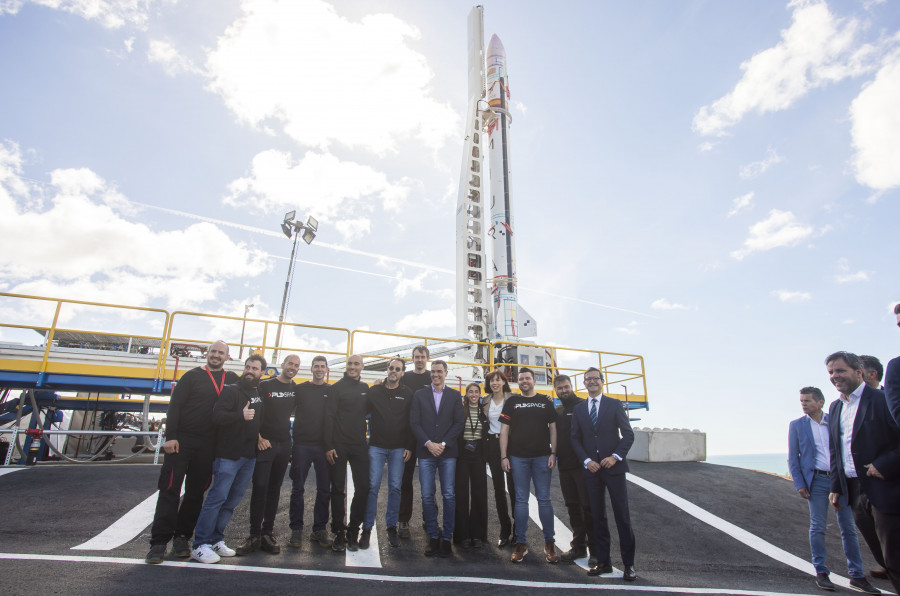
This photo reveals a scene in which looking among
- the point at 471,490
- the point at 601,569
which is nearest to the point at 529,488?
the point at 471,490

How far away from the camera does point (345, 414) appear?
5.44m

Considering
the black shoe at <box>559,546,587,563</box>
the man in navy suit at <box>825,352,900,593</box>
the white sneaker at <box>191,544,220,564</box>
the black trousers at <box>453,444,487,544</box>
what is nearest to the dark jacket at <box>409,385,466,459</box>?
the black trousers at <box>453,444,487,544</box>

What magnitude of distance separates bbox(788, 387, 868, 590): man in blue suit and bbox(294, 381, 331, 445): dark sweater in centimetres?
517

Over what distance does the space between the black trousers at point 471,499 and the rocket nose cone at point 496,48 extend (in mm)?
18045

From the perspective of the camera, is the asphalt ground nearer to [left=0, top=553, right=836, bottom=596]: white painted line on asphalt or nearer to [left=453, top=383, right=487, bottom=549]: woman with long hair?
[left=0, top=553, right=836, bottom=596]: white painted line on asphalt

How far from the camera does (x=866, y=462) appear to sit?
11.6ft

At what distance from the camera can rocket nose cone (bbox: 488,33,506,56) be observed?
19.5 m

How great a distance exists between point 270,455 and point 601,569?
362 centimetres

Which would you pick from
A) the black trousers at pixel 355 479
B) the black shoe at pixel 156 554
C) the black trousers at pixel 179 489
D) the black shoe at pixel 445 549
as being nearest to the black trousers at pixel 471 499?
the black shoe at pixel 445 549

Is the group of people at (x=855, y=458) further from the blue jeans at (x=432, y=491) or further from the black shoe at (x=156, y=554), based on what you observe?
the black shoe at (x=156, y=554)

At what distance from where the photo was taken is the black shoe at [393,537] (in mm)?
5334

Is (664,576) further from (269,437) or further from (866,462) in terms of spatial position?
(269,437)

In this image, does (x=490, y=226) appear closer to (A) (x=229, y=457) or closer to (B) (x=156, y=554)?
(A) (x=229, y=457)

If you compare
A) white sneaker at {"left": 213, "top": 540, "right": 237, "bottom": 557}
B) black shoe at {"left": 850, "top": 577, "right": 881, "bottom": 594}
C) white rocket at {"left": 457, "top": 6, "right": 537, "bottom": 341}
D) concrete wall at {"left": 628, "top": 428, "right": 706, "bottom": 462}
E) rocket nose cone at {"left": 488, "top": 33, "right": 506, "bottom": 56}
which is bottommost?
black shoe at {"left": 850, "top": 577, "right": 881, "bottom": 594}
